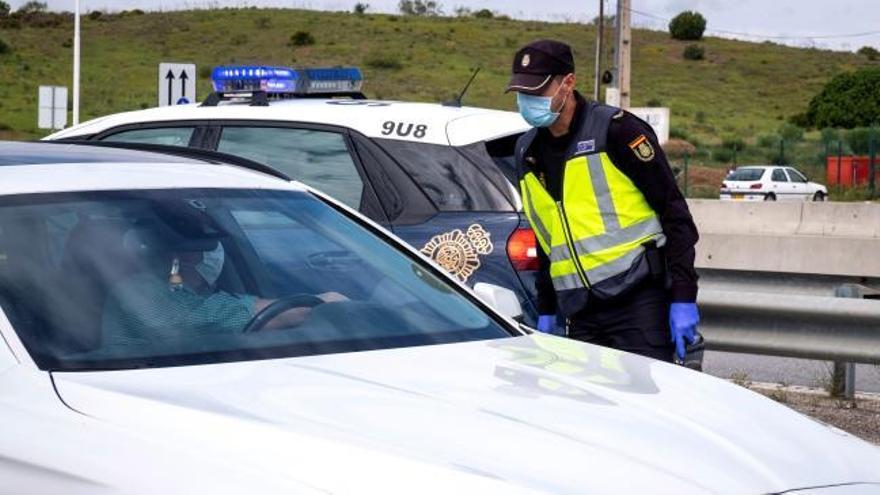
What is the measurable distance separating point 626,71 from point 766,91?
5966cm

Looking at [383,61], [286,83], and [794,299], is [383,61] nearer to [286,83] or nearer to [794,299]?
[286,83]

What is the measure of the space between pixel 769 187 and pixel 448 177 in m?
37.7

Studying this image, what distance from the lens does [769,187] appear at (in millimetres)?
43375

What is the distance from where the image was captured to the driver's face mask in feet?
13.3

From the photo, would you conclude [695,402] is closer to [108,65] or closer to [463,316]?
[463,316]

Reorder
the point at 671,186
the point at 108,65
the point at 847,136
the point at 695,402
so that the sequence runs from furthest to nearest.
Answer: the point at 108,65 < the point at 847,136 < the point at 671,186 < the point at 695,402

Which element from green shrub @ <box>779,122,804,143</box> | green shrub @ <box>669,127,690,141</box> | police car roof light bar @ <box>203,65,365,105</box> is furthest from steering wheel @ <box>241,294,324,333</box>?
green shrub @ <box>669,127,690,141</box>

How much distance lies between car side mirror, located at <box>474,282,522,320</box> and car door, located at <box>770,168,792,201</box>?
39.2 meters

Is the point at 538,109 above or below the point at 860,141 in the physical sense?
below

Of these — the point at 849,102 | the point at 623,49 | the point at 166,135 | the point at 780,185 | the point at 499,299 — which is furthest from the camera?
the point at 849,102

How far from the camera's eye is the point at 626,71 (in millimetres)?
30344

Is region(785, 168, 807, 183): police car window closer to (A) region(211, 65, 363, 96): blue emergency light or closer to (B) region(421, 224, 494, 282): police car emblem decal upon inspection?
(A) region(211, 65, 363, 96): blue emergency light

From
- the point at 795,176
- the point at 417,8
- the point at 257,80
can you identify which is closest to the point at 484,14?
the point at 417,8

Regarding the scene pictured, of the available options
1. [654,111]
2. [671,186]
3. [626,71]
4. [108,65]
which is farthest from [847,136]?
[671,186]
